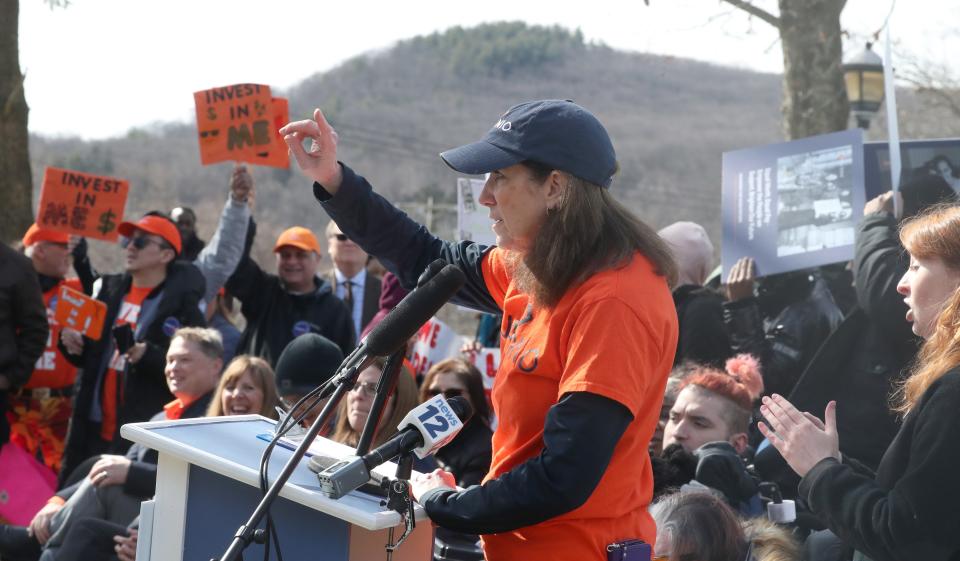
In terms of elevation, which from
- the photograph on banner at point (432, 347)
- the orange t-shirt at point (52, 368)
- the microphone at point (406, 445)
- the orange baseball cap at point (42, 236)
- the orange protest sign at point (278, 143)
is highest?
the orange protest sign at point (278, 143)

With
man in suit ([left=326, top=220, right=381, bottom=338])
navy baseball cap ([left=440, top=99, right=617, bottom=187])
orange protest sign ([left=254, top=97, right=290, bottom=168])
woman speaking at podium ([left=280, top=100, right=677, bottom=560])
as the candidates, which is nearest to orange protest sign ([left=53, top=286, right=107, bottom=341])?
orange protest sign ([left=254, top=97, right=290, bottom=168])

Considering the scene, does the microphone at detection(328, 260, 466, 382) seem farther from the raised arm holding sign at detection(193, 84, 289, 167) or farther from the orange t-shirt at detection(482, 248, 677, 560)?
the raised arm holding sign at detection(193, 84, 289, 167)

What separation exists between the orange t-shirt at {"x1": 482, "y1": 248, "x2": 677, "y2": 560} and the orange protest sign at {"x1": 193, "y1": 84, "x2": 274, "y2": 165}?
5.05m

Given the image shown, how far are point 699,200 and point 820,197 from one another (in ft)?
214

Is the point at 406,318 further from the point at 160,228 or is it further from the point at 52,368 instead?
the point at 52,368

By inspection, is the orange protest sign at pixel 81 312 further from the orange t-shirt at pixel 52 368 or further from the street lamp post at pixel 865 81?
the street lamp post at pixel 865 81

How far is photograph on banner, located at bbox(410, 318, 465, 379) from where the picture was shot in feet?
25.4

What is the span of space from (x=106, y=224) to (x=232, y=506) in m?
5.78

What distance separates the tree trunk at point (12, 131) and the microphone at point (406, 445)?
23.3ft

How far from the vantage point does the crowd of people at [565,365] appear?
2.65 metres

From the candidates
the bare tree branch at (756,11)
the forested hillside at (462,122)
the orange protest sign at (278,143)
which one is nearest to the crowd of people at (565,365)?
the orange protest sign at (278,143)

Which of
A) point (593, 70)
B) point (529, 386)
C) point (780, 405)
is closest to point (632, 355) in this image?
point (529, 386)

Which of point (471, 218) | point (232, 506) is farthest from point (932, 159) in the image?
point (232, 506)

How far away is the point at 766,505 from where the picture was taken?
4.60 meters
